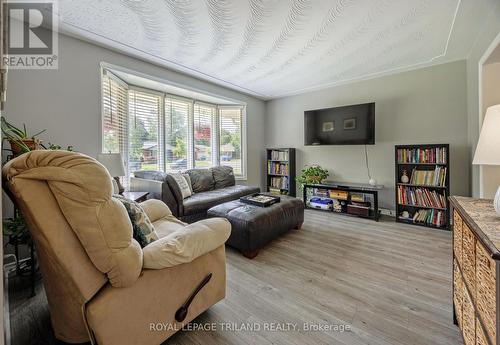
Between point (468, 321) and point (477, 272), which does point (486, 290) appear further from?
point (468, 321)

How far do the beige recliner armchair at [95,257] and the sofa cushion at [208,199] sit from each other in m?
1.74

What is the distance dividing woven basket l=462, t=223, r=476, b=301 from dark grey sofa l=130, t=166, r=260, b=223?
104 inches

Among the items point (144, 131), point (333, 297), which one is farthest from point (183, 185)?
point (333, 297)

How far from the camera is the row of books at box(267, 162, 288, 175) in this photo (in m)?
4.82

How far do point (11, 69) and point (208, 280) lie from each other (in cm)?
283

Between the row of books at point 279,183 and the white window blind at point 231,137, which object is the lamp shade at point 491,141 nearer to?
the row of books at point 279,183

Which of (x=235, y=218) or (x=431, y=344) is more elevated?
(x=235, y=218)

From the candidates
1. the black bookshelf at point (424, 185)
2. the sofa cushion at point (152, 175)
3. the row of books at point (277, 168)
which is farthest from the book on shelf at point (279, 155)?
the sofa cushion at point (152, 175)

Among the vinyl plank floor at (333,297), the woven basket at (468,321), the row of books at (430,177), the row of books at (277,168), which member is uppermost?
the row of books at (277,168)

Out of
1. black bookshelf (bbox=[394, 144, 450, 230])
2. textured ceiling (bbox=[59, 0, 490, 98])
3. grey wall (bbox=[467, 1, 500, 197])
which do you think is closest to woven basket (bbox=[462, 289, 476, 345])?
grey wall (bbox=[467, 1, 500, 197])

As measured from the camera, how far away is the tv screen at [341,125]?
143 inches

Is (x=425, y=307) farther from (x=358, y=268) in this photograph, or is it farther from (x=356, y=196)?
(x=356, y=196)

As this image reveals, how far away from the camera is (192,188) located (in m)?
3.62

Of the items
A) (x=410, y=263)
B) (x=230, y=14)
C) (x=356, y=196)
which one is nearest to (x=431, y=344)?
(x=410, y=263)
